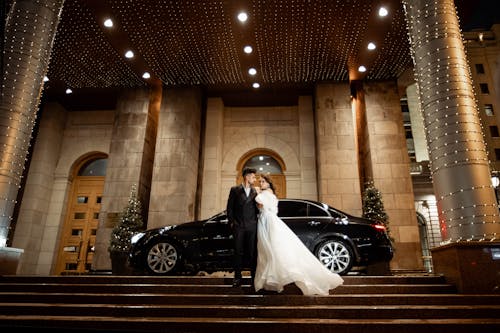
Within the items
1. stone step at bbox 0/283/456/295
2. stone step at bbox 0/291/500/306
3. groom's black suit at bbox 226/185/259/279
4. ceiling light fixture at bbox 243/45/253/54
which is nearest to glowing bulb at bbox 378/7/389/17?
ceiling light fixture at bbox 243/45/253/54

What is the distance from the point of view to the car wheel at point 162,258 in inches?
287

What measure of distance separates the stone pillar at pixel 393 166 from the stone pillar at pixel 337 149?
689 mm

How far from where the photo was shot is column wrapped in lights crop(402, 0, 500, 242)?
5625mm

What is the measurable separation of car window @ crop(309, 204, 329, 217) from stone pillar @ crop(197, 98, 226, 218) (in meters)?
6.81

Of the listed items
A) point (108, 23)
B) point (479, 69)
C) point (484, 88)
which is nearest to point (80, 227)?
point (108, 23)

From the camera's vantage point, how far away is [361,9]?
9.77 metres

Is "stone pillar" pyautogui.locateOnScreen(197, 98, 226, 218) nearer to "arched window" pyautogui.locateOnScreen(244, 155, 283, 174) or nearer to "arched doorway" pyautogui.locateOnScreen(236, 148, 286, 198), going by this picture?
"arched doorway" pyautogui.locateOnScreen(236, 148, 286, 198)

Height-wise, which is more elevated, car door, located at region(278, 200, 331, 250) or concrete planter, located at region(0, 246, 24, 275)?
car door, located at region(278, 200, 331, 250)

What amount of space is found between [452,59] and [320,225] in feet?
13.2

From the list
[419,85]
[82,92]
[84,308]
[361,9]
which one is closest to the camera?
[84,308]

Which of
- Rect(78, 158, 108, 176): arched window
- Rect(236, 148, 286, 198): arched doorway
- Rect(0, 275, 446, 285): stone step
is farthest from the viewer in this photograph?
Rect(78, 158, 108, 176): arched window

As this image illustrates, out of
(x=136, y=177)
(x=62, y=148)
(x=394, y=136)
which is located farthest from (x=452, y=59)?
(x=62, y=148)

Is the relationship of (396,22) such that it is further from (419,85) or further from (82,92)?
(82,92)

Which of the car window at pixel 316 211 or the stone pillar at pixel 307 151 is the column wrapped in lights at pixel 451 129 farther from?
the stone pillar at pixel 307 151
